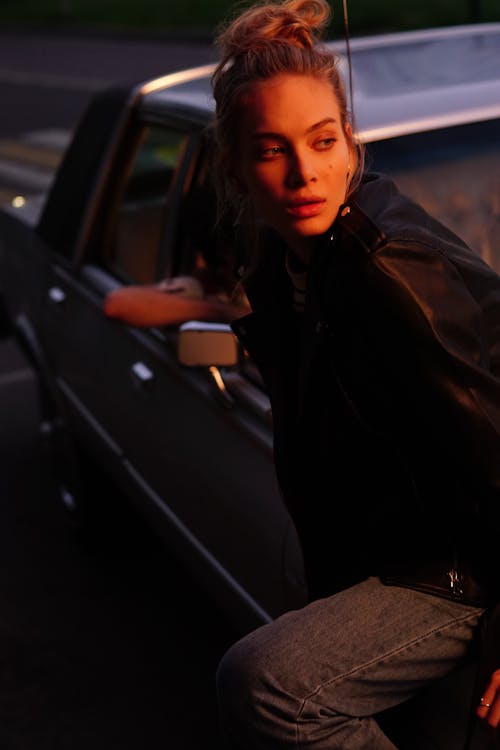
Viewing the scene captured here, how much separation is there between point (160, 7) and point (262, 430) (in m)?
25.4

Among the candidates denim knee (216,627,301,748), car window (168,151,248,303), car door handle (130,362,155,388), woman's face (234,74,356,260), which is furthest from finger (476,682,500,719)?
car door handle (130,362,155,388)

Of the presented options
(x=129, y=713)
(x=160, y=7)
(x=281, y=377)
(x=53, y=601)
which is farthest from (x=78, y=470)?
(x=160, y=7)

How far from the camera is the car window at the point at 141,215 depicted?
426cm

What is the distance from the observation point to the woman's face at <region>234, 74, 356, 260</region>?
2027 millimetres

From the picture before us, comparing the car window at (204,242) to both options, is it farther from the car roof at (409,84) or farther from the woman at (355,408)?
the woman at (355,408)

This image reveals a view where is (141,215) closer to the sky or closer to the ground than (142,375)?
closer to the sky

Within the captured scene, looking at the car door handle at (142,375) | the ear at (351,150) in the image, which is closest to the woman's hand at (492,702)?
the ear at (351,150)

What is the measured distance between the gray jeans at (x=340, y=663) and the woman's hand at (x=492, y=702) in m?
0.11

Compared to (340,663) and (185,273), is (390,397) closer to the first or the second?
(340,663)

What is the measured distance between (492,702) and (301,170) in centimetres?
84

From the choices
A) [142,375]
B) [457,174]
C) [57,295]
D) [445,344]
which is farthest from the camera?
[57,295]

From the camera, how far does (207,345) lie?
120 inches

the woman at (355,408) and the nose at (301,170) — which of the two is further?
the nose at (301,170)

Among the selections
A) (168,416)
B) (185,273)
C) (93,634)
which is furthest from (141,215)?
(93,634)
